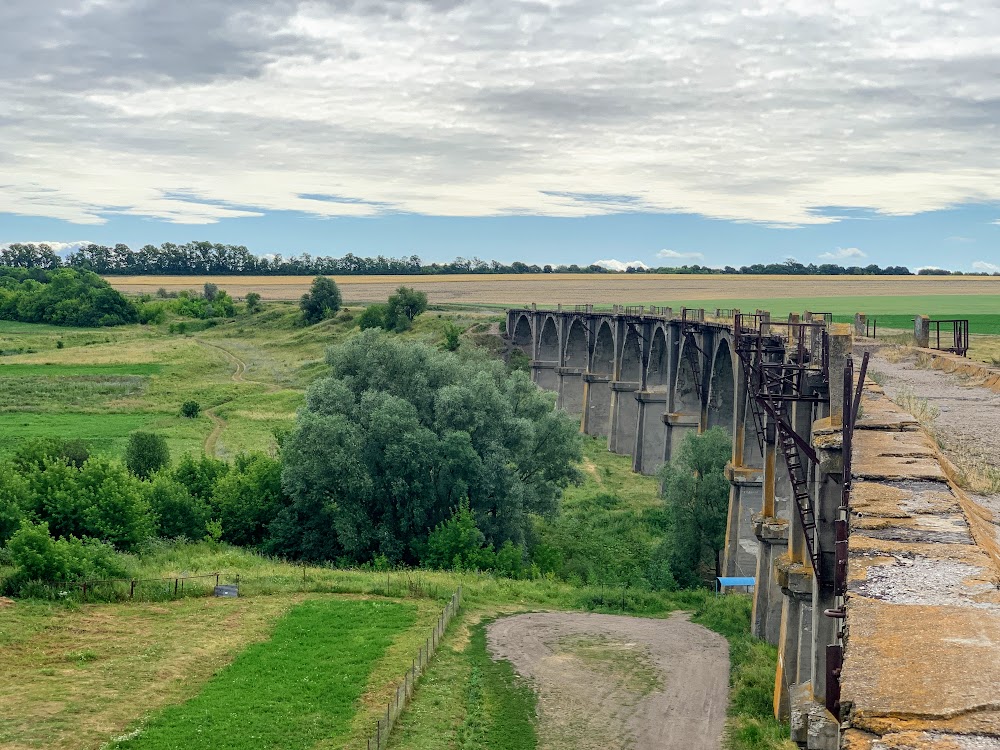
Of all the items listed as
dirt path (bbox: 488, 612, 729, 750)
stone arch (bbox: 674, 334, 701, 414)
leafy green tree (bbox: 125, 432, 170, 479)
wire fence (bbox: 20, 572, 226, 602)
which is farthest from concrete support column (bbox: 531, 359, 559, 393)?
wire fence (bbox: 20, 572, 226, 602)

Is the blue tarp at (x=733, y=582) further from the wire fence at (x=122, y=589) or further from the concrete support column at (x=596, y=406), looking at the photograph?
the concrete support column at (x=596, y=406)

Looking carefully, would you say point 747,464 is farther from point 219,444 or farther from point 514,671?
point 219,444

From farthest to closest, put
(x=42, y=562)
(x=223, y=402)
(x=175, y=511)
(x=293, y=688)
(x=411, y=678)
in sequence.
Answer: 1. (x=223, y=402)
2. (x=175, y=511)
3. (x=42, y=562)
4. (x=411, y=678)
5. (x=293, y=688)

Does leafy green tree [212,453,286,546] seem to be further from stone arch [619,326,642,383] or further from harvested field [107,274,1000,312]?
harvested field [107,274,1000,312]

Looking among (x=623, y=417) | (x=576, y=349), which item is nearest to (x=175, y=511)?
(x=623, y=417)

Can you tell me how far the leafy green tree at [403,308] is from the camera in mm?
117137

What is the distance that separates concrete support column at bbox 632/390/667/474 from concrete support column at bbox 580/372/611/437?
1362 cm

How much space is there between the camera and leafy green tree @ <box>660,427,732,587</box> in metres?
37.6

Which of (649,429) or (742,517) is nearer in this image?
(742,517)

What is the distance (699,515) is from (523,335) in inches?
2478

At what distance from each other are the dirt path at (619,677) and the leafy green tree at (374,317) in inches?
3491

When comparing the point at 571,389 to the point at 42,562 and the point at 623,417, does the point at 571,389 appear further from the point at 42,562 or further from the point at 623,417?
the point at 42,562

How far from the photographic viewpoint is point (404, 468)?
38562mm

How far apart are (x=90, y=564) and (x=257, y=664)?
31.0 feet
